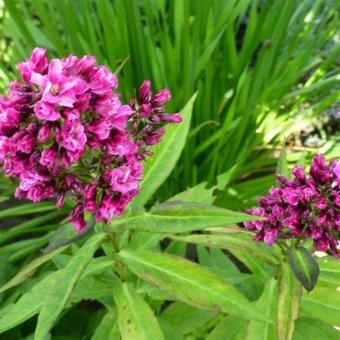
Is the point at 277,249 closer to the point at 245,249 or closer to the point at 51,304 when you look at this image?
the point at 245,249

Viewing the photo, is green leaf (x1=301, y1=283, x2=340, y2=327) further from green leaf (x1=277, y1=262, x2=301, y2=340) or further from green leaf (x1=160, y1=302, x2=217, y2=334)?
green leaf (x1=160, y1=302, x2=217, y2=334)

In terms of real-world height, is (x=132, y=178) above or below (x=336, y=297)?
above

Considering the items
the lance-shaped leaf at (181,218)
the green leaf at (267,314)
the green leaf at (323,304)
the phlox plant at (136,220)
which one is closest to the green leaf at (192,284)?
the phlox plant at (136,220)

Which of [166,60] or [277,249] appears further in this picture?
[166,60]

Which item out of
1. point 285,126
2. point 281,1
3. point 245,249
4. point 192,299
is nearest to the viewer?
point 192,299

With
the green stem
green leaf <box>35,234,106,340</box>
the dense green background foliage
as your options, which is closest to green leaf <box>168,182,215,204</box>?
A: the dense green background foliage

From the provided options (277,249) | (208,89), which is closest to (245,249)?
(277,249)
